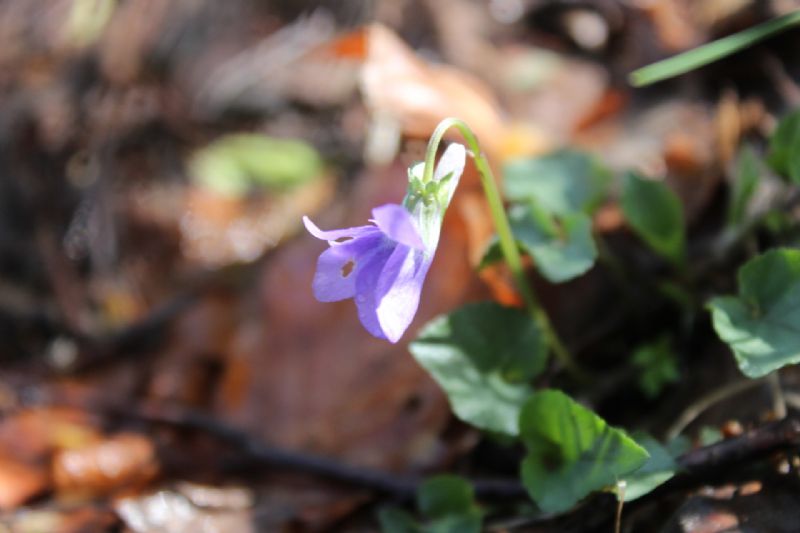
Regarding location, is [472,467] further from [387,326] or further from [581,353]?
[387,326]

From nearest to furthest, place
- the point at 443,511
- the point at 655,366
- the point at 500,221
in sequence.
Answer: the point at 500,221 < the point at 443,511 < the point at 655,366

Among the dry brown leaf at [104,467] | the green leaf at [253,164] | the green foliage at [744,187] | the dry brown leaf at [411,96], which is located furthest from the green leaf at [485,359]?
the green leaf at [253,164]

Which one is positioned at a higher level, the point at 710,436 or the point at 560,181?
the point at 560,181

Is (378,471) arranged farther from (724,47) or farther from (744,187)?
(724,47)

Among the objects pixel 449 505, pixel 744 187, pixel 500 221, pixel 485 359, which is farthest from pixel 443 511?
pixel 744 187

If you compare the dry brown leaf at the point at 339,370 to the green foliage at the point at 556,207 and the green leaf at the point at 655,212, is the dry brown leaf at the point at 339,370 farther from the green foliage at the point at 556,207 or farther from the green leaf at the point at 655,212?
the green leaf at the point at 655,212

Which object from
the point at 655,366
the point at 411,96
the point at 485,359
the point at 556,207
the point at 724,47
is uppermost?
the point at 411,96

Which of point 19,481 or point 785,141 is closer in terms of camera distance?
point 785,141

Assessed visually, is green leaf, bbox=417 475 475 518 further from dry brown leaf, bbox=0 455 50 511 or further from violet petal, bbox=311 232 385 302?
dry brown leaf, bbox=0 455 50 511
